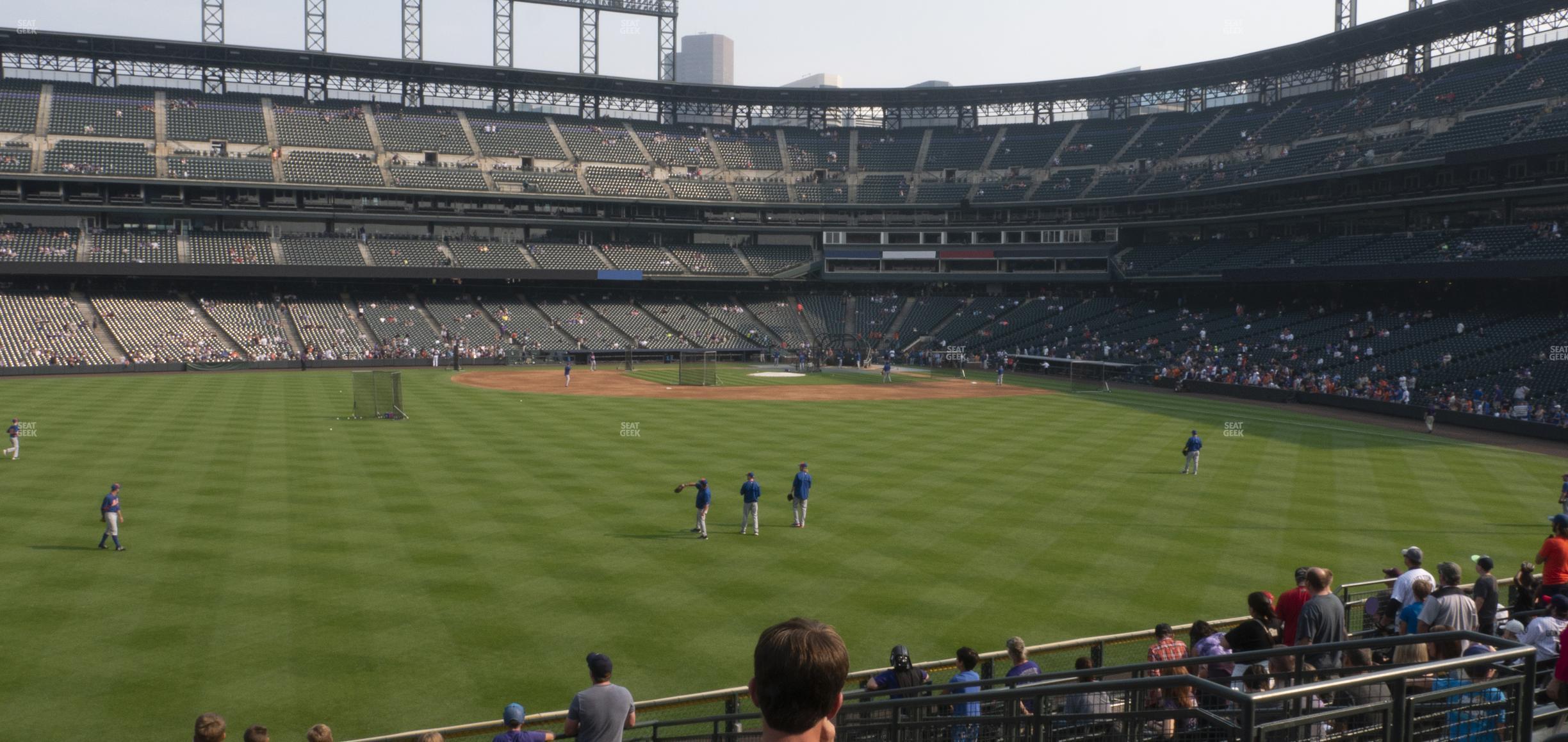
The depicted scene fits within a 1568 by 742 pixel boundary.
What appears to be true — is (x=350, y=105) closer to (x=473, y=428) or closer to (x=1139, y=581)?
(x=473, y=428)

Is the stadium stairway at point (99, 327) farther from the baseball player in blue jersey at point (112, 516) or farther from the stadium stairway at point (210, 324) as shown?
the baseball player in blue jersey at point (112, 516)

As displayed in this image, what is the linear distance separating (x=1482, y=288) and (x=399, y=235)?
81598 mm

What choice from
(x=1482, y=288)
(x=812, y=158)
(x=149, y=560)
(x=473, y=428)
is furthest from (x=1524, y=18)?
(x=149, y=560)

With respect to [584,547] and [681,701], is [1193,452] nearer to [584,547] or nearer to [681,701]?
[584,547]

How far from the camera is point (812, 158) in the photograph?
340 feet

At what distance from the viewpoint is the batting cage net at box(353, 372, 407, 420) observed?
44.1 metres

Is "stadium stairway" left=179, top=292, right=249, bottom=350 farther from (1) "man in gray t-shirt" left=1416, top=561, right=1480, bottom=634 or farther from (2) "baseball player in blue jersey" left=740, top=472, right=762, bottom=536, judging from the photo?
(1) "man in gray t-shirt" left=1416, top=561, right=1480, bottom=634

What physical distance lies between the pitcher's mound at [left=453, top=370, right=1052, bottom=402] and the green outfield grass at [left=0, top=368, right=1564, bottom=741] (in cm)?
1469

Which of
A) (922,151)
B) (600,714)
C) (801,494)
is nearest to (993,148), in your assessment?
(922,151)

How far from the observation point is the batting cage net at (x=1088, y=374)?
6506 centimetres

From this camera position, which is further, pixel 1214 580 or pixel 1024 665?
pixel 1214 580

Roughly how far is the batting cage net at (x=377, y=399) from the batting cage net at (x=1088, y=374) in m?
41.0

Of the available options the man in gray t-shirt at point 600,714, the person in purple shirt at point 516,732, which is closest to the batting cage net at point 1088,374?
the person in purple shirt at point 516,732

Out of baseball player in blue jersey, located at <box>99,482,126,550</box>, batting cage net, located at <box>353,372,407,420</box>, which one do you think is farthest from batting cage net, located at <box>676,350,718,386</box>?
baseball player in blue jersey, located at <box>99,482,126,550</box>
